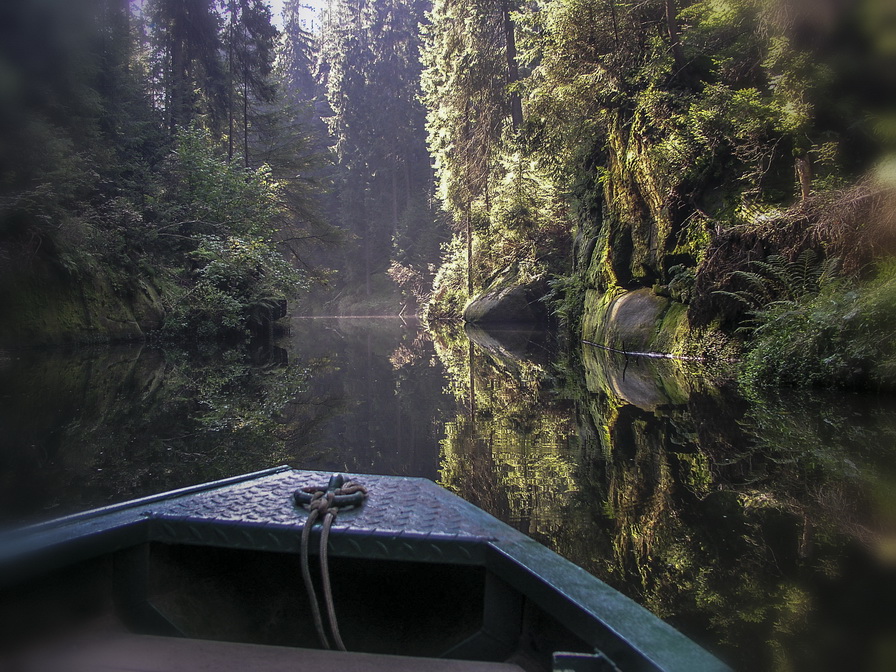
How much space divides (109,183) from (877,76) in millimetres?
16320

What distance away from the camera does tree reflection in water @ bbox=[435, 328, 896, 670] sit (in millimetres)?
1967

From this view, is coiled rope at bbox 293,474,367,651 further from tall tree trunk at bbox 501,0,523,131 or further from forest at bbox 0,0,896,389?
tall tree trunk at bbox 501,0,523,131

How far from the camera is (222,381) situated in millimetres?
7785

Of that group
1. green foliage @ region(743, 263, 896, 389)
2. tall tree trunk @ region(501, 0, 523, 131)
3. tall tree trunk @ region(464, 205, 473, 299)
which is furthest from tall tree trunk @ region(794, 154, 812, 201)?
tall tree trunk @ region(464, 205, 473, 299)

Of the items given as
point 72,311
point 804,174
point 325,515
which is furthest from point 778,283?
point 72,311

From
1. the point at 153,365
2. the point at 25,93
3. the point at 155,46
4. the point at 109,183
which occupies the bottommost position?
the point at 153,365

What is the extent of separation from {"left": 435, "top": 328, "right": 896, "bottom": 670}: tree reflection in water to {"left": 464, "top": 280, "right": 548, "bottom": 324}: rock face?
15188 millimetres

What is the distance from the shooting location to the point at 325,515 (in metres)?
1.62

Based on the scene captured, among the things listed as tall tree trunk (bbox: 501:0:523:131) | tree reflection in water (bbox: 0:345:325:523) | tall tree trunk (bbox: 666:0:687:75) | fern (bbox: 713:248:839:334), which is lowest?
tree reflection in water (bbox: 0:345:325:523)

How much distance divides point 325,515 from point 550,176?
16715mm

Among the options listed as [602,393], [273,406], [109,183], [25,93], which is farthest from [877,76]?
[109,183]

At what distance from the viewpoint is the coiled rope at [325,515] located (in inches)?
57.4

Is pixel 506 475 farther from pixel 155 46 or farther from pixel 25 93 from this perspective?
pixel 155 46

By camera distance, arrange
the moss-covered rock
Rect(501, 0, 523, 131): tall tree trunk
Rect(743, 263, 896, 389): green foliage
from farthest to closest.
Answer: the moss-covered rock
Rect(501, 0, 523, 131): tall tree trunk
Rect(743, 263, 896, 389): green foliage
